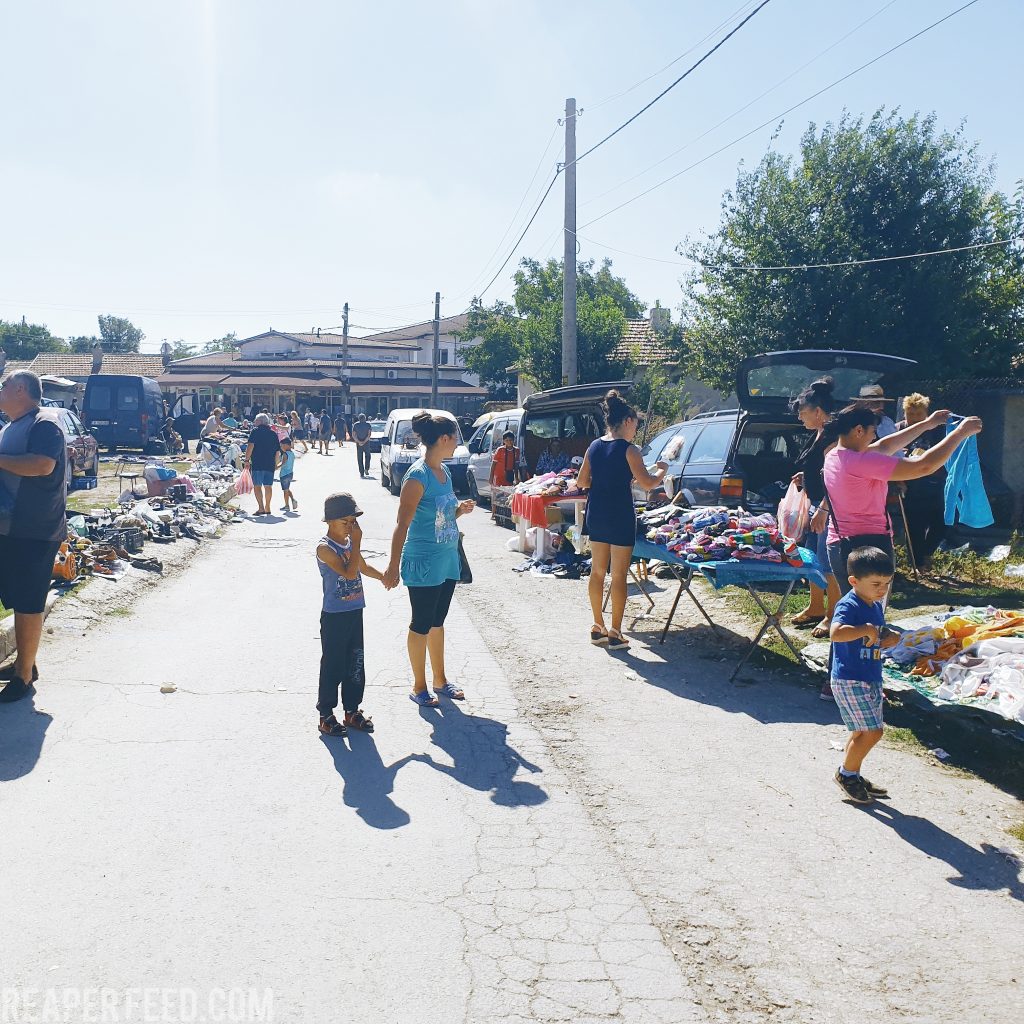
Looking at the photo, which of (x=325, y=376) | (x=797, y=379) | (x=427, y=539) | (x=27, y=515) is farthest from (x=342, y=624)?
(x=325, y=376)

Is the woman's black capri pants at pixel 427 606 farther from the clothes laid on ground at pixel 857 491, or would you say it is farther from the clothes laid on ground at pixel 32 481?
the clothes laid on ground at pixel 857 491

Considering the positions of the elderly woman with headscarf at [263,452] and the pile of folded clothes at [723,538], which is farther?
the elderly woman with headscarf at [263,452]

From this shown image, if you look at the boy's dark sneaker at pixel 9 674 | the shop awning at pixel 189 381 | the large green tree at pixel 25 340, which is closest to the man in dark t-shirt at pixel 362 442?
the boy's dark sneaker at pixel 9 674

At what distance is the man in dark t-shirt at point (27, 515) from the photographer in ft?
20.0

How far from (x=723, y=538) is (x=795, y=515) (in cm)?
69

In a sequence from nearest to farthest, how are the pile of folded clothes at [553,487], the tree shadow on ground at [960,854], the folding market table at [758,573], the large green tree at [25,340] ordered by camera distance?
the tree shadow on ground at [960,854], the folding market table at [758,573], the pile of folded clothes at [553,487], the large green tree at [25,340]

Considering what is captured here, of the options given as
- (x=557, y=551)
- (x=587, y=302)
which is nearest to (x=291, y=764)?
(x=557, y=551)

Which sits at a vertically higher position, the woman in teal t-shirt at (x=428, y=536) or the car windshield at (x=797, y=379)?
the car windshield at (x=797, y=379)

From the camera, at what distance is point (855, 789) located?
482 cm

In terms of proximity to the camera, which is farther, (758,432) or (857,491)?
(758,432)

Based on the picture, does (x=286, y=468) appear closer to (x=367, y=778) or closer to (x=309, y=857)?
(x=367, y=778)

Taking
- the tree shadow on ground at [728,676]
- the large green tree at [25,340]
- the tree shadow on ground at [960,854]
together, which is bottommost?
the tree shadow on ground at [960,854]

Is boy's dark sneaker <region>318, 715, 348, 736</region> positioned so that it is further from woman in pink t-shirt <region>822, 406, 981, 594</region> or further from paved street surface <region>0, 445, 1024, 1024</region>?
woman in pink t-shirt <region>822, 406, 981, 594</region>

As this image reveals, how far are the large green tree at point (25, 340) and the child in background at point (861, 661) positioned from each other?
102949 millimetres
